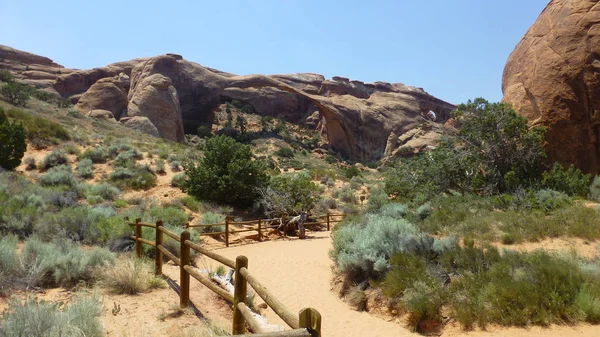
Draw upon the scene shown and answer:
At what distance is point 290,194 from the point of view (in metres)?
19.2

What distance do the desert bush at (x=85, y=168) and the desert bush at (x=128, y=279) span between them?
603 inches

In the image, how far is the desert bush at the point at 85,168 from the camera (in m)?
20.2

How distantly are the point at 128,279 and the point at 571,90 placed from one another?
1610cm

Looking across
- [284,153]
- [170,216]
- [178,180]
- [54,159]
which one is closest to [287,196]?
[170,216]

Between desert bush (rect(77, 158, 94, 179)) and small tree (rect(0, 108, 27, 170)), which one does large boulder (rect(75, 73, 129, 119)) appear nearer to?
desert bush (rect(77, 158, 94, 179))

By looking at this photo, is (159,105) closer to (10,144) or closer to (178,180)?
(178,180)

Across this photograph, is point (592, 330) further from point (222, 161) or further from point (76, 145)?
point (76, 145)

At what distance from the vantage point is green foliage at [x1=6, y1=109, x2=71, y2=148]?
23047 millimetres

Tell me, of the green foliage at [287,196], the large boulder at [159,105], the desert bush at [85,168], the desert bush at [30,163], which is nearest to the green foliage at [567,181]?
the green foliage at [287,196]

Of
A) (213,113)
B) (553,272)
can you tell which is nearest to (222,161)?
(553,272)

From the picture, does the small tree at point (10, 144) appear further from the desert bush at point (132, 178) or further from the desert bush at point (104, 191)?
the desert bush at point (104, 191)

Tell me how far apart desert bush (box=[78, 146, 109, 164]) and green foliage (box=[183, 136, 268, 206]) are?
6.71 m

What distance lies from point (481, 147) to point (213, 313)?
13.0m

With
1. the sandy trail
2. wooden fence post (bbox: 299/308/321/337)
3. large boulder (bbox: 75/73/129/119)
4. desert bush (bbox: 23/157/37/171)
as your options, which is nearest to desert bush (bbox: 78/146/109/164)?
desert bush (bbox: 23/157/37/171)
